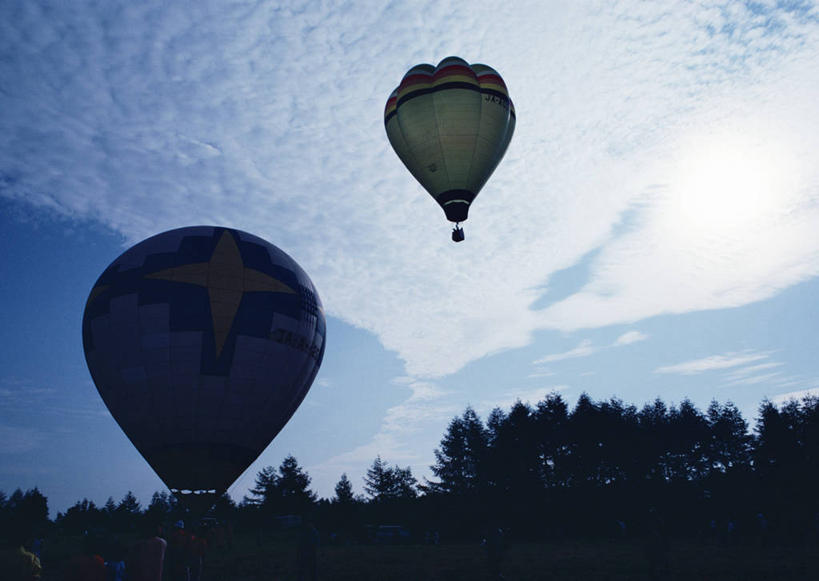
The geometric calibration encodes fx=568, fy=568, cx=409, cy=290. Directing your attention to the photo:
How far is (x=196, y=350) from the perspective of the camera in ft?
68.8

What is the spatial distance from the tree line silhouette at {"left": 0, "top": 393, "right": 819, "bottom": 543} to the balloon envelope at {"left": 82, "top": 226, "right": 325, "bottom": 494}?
10.6 meters

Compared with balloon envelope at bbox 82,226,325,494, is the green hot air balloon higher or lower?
higher

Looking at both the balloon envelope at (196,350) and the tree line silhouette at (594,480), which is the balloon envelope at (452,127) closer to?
the balloon envelope at (196,350)

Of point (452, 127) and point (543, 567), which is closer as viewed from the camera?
point (543, 567)

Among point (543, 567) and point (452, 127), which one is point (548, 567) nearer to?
point (543, 567)

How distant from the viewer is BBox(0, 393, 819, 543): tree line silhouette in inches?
1736

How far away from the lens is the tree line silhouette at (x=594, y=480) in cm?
4409

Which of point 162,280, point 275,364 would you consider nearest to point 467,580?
point 275,364

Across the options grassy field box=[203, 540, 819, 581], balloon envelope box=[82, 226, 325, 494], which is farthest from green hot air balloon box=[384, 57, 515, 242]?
grassy field box=[203, 540, 819, 581]

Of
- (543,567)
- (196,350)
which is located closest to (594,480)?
(543,567)

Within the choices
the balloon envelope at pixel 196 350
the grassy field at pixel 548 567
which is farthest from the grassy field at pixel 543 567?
the balloon envelope at pixel 196 350

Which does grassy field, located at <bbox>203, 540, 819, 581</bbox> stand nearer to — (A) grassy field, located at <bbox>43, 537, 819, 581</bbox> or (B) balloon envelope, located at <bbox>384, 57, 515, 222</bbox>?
(A) grassy field, located at <bbox>43, 537, 819, 581</bbox>

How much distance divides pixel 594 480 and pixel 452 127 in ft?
157

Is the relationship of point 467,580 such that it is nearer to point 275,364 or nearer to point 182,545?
point 182,545
